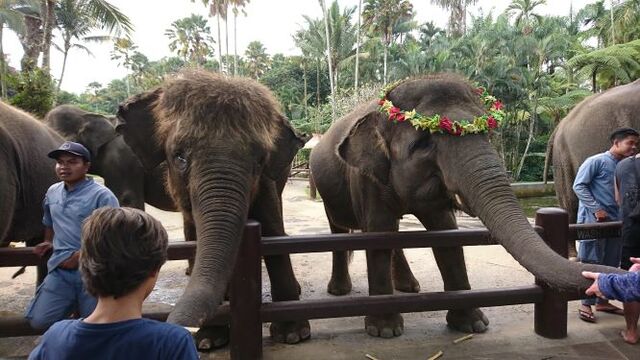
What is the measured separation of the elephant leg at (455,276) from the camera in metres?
4.51

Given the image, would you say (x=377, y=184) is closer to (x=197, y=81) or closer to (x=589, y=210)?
(x=197, y=81)

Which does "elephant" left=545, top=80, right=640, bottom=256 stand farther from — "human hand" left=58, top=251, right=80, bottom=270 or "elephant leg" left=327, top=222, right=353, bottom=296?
"human hand" left=58, top=251, right=80, bottom=270

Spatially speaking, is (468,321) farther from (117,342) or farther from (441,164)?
(117,342)

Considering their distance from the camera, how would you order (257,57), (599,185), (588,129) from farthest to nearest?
(257,57) < (588,129) < (599,185)

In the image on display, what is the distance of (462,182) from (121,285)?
2584 millimetres

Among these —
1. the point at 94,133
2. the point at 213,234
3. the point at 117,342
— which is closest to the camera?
the point at 117,342

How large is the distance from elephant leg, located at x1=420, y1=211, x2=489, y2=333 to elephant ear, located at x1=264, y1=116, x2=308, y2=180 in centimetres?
144

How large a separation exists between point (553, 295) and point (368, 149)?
202 centimetres

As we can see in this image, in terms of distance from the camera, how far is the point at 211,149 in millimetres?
3324

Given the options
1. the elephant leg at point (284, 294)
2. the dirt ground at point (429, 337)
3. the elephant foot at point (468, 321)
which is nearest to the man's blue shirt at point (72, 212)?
the dirt ground at point (429, 337)

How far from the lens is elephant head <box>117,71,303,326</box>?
9.16 feet

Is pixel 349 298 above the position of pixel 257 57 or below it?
below

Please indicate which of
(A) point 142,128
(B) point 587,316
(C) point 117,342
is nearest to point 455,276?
(B) point 587,316

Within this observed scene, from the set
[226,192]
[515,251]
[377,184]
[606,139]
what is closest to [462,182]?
[515,251]
